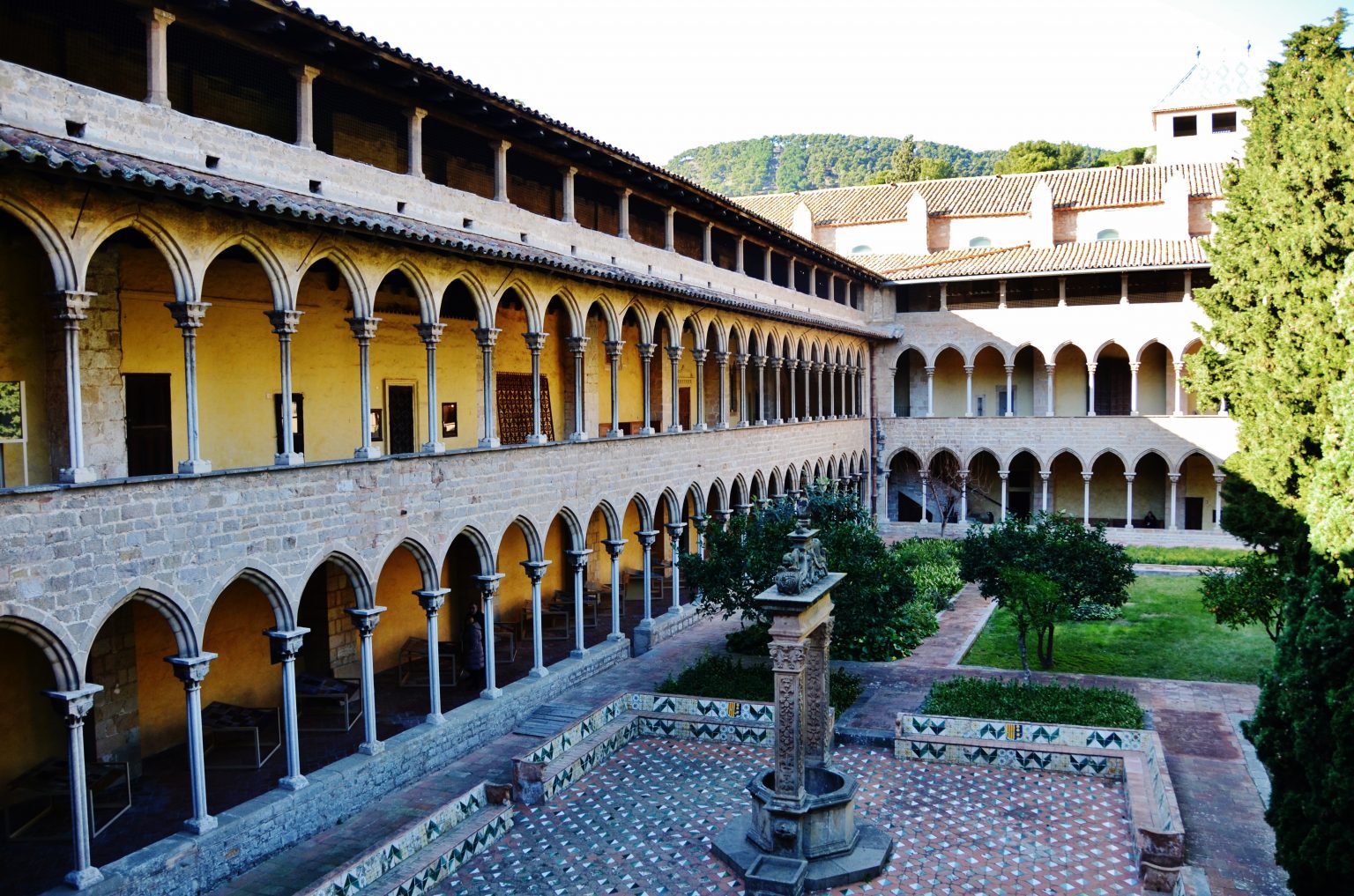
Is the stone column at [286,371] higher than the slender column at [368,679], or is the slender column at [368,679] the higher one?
the stone column at [286,371]

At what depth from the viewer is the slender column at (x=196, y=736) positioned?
10.8 meters

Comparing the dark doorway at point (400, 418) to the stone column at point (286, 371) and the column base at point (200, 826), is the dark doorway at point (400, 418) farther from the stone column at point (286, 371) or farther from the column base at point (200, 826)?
the column base at point (200, 826)

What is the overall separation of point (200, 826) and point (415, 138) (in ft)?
31.9

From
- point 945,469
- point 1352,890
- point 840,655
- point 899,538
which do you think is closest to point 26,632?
point 1352,890

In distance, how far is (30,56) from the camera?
11305mm

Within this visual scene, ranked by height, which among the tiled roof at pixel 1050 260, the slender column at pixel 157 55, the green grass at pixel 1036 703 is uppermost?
the tiled roof at pixel 1050 260

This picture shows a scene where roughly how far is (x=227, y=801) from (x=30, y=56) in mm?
8621

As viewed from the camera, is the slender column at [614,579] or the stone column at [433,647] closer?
the stone column at [433,647]

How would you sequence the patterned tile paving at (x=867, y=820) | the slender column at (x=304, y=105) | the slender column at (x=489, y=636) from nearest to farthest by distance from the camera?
the patterned tile paving at (x=867, y=820) → the slender column at (x=304, y=105) → the slender column at (x=489, y=636)

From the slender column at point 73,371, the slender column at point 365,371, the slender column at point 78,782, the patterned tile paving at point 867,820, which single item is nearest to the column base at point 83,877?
the slender column at point 78,782

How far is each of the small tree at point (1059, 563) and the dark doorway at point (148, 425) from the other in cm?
1280

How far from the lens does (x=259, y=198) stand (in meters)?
11.2

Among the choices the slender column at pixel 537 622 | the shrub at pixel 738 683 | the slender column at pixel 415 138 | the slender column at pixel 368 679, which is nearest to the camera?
the slender column at pixel 368 679

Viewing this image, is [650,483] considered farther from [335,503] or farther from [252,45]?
[252,45]
